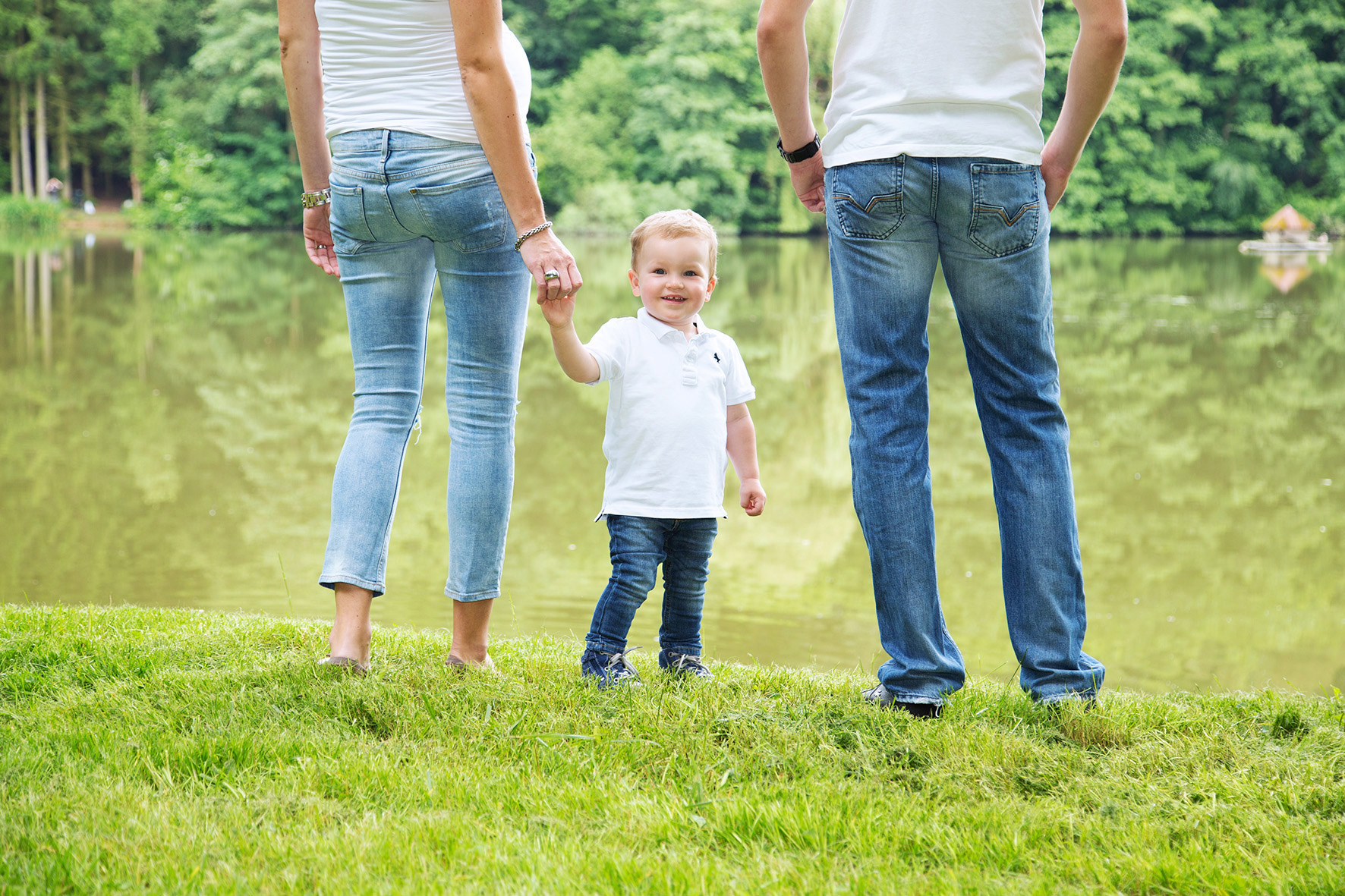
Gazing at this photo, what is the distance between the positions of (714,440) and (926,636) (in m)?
0.64

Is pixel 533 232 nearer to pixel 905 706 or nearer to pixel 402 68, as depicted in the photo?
pixel 402 68

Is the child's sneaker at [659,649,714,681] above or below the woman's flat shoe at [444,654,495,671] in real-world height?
below

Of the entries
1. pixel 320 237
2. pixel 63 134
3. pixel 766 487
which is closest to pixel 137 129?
pixel 63 134

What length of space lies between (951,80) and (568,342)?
0.91m

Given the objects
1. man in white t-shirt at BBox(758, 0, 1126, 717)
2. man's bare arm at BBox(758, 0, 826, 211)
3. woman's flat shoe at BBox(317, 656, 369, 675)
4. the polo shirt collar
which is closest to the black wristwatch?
man's bare arm at BBox(758, 0, 826, 211)

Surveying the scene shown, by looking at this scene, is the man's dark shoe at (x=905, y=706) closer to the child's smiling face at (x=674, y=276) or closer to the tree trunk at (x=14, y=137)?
the child's smiling face at (x=674, y=276)

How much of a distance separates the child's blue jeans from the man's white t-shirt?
0.89m

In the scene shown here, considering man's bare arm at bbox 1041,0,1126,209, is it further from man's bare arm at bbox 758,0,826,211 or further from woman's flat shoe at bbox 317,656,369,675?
woman's flat shoe at bbox 317,656,369,675

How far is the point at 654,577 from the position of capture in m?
2.58

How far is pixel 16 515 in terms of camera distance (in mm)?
5473

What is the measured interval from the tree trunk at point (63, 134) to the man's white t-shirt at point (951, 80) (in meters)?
37.3

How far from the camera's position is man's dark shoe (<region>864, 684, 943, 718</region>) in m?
2.31

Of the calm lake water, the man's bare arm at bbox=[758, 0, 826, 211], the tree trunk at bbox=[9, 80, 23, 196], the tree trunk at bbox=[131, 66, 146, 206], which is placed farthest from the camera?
the tree trunk at bbox=[131, 66, 146, 206]

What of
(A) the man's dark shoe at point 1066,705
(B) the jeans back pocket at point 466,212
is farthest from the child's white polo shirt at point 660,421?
(A) the man's dark shoe at point 1066,705
